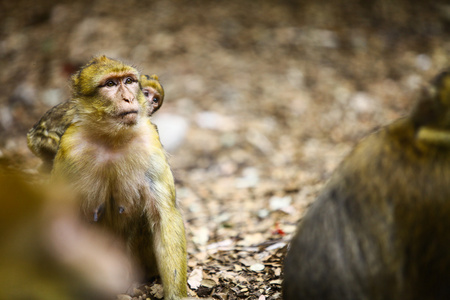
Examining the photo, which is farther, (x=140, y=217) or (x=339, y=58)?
(x=339, y=58)

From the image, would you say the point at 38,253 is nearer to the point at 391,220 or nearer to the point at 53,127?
the point at 391,220

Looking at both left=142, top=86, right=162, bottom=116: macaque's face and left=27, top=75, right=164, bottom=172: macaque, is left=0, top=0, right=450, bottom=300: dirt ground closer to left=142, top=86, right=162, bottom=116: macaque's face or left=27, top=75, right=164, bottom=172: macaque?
left=27, top=75, right=164, bottom=172: macaque

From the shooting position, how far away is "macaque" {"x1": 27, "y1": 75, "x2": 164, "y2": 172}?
4.82 metres

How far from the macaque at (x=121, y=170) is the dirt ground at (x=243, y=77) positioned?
59.7 inches

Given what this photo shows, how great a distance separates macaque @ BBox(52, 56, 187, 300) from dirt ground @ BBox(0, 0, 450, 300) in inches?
59.7

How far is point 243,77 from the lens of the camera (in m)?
9.27

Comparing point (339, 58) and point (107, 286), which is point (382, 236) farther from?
point (339, 58)

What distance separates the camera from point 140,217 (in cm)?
382

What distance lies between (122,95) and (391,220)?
2.13 m

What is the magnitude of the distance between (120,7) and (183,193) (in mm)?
5291

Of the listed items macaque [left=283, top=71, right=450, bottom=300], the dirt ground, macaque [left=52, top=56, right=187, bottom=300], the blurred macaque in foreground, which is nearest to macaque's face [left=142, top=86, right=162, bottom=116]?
macaque [left=52, top=56, right=187, bottom=300]

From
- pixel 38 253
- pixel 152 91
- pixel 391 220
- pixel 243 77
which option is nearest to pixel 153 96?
pixel 152 91

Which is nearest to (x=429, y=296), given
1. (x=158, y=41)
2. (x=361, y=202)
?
(x=361, y=202)

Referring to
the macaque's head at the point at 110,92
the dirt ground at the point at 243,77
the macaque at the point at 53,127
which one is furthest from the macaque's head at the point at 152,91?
the dirt ground at the point at 243,77
